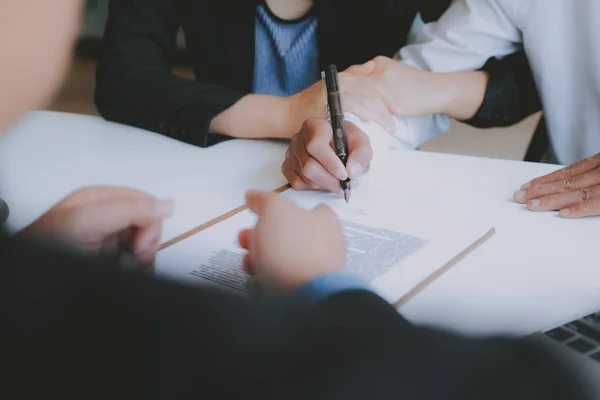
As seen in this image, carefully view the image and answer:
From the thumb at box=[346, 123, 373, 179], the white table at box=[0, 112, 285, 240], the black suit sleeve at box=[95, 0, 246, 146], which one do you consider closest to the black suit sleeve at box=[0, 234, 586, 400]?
the white table at box=[0, 112, 285, 240]

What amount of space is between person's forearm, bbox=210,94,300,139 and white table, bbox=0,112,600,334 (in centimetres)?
2

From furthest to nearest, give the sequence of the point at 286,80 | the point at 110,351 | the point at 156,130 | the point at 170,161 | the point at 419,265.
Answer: the point at 286,80 → the point at 156,130 → the point at 170,161 → the point at 419,265 → the point at 110,351

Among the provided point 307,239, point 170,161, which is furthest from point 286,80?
point 307,239

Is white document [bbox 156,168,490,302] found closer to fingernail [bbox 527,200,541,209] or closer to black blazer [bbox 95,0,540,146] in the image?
fingernail [bbox 527,200,541,209]

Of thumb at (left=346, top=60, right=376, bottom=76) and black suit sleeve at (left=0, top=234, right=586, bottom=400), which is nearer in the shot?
black suit sleeve at (left=0, top=234, right=586, bottom=400)

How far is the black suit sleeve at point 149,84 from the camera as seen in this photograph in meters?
1.04

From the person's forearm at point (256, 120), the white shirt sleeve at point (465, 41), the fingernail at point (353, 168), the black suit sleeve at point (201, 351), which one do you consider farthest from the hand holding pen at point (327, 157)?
the black suit sleeve at point (201, 351)

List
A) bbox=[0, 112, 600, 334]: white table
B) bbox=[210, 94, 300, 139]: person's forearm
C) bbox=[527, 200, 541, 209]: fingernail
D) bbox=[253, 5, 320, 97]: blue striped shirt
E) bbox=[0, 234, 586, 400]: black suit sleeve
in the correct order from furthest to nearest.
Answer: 1. bbox=[253, 5, 320, 97]: blue striped shirt
2. bbox=[210, 94, 300, 139]: person's forearm
3. bbox=[527, 200, 541, 209]: fingernail
4. bbox=[0, 112, 600, 334]: white table
5. bbox=[0, 234, 586, 400]: black suit sleeve

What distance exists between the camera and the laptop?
419 millimetres

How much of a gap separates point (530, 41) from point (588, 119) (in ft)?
0.63

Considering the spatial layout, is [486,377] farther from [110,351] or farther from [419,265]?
[419,265]

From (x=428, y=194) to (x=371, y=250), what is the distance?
0.20m

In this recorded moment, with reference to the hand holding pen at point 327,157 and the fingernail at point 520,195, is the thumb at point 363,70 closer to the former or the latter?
the hand holding pen at point 327,157

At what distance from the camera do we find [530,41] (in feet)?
3.61
